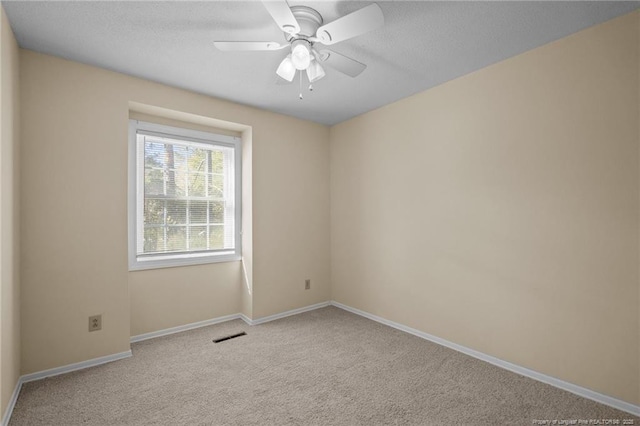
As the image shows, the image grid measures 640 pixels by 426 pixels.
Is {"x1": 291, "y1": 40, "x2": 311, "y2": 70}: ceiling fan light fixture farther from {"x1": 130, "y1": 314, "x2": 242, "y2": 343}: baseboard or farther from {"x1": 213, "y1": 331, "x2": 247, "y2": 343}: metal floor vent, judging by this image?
{"x1": 130, "y1": 314, "x2": 242, "y2": 343}: baseboard

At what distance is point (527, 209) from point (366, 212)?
171 centimetres

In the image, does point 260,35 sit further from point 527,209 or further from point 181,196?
point 527,209

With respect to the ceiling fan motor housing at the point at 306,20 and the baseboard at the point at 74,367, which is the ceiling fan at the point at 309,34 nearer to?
the ceiling fan motor housing at the point at 306,20

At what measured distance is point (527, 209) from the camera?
2383mm

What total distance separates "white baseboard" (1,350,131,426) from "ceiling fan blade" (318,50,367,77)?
2906mm

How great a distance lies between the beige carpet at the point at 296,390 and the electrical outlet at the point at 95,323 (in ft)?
1.03

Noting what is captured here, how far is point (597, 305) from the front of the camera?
2.06m

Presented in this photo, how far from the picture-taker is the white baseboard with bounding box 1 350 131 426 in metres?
1.98

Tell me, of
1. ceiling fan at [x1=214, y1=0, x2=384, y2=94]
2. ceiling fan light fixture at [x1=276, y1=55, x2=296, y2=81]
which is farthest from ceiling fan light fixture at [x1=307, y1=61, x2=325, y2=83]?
ceiling fan light fixture at [x1=276, y1=55, x2=296, y2=81]

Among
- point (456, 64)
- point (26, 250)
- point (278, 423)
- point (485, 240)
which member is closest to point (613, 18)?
point (456, 64)

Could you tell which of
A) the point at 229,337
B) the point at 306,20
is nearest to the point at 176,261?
the point at 229,337

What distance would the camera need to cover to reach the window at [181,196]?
3113 millimetres

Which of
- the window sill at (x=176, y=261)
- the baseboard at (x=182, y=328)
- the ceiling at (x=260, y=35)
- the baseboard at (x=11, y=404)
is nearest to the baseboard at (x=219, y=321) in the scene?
the baseboard at (x=182, y=328)

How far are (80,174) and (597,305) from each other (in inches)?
155
